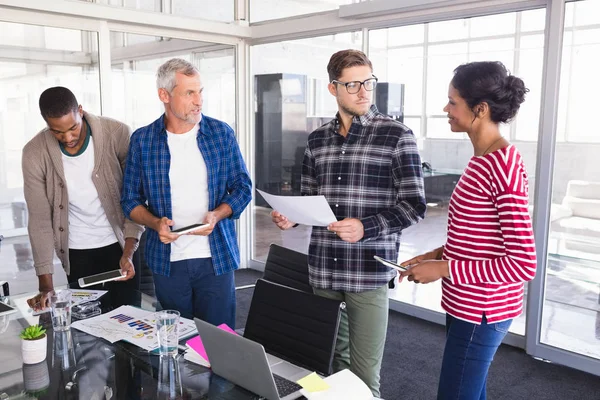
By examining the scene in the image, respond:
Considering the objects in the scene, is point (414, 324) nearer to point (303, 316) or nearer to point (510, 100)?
point (303, 316)

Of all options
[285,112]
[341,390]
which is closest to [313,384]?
[341,390]

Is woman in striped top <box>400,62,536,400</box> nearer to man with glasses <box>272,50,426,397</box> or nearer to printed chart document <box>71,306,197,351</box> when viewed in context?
man with glasses <box>272,50,426,397</box>

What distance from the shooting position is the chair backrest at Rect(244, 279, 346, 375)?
1.80 m

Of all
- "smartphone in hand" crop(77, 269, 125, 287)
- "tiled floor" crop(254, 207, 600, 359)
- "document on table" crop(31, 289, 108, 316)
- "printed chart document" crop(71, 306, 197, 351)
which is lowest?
"tiled floor" crop(254, 207, 600, 359)

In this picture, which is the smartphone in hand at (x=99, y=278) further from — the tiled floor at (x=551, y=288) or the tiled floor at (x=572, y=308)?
the tiled floor at (x=572, y=308)

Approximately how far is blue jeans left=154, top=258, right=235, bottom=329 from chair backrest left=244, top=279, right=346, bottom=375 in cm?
38

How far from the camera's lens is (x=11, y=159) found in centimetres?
405

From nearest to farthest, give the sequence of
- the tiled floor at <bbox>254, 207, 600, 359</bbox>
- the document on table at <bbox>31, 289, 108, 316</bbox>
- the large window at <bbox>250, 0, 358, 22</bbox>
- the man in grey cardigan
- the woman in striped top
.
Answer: the woman in striped top < the document on table at <bbox>31, 289, 108, 316</bbox> < the man in grey cardigan < the tiled floor at <bbox>254, 207, 600, 359</bbox> < the large window at <bbox>250, 0, 358, 22</bbox>

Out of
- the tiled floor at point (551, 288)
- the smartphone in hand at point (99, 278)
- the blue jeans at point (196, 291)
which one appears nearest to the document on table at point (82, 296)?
the smartphone in hand at point (99, 278)

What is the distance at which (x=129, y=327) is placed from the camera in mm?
1959

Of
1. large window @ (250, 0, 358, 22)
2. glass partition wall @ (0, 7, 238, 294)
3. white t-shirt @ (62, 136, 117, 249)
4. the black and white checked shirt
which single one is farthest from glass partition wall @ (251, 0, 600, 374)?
white t-shirt @ (62, 136, 117, 249)

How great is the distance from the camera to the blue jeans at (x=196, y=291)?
7.75 ft

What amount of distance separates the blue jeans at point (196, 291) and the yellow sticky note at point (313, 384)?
102cm

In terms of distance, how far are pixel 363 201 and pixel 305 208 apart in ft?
0.95
